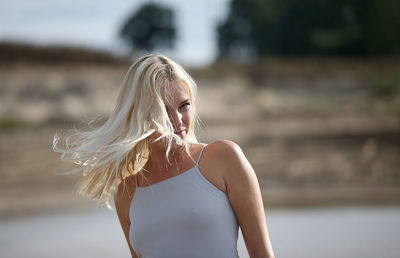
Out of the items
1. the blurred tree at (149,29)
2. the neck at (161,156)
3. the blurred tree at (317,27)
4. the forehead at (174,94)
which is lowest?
the blurred tree at (149,29)

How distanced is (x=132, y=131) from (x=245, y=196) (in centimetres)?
61

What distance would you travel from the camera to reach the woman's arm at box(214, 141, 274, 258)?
7.19 feet

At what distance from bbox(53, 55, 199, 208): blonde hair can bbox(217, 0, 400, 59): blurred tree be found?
33.8m

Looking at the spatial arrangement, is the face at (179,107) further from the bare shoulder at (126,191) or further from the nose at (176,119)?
the bare shoulder at (126,191)

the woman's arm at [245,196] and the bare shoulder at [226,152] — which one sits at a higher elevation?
the bare shoulder at [226,152]

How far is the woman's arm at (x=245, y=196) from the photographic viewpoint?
219cm

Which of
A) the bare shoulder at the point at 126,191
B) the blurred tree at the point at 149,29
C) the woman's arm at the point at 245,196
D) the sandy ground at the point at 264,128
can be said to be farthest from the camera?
the blurred tree at the point at 149,29

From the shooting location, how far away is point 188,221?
2217 millimetres

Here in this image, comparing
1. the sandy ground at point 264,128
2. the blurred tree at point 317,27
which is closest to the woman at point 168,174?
the sandy ground at point 264,128

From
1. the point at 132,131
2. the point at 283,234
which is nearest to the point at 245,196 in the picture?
the point at 132,131

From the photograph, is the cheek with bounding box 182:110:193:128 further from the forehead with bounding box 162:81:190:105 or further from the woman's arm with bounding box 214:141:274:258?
the woman's arm with bounding box 214:141:274:258

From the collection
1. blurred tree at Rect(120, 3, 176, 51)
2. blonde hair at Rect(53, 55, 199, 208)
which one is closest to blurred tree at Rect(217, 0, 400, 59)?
blurred tree at Rect(120, 3, 176, 51)

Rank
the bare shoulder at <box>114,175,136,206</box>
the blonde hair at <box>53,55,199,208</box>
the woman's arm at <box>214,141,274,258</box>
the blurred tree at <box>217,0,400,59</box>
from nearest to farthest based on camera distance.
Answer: the woman's arm at <box>214,141,274,258</box> → the blonde hair at <box>53,55,199,208</box> → the bare shoulder at <box>114,175,136,206</box> → the blurred tree at <box>217,0,400,59</box>

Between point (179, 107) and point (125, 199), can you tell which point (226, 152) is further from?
point (125, 199)
